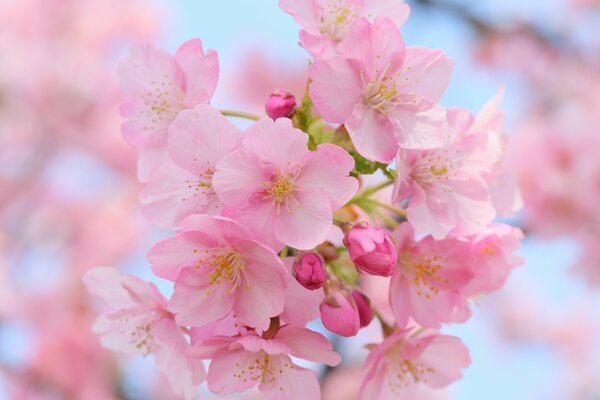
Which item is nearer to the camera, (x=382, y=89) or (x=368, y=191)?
(x=382, y=89)

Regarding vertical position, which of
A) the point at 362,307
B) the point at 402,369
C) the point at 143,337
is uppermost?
the point at 362,307

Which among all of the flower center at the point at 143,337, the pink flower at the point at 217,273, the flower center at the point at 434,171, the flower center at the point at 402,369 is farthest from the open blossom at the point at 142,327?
the flower center at the point at 434,171

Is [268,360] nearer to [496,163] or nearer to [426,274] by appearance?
[426,274]

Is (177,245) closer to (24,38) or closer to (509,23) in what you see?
(509,23)

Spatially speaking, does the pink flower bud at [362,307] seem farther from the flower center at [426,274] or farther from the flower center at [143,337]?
the flower center at [143,337]

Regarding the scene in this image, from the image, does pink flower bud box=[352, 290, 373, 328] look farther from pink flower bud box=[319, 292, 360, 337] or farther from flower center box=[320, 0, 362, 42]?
flower center box=[320, 0, 362, 42]

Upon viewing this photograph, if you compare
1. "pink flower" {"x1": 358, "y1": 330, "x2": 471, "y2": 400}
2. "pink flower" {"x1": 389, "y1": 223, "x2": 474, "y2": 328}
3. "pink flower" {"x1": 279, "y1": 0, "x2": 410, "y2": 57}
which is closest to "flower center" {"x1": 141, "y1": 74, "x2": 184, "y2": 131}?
"pink flower" {"x1": 279, "y1": 0, "x2": 410, "y2": 57}

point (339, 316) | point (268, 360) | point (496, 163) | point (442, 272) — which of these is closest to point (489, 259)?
point (442, 272)

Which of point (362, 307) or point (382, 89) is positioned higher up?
point (382, 89)
